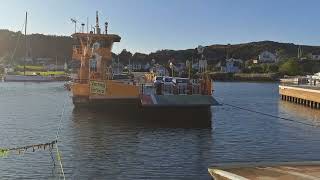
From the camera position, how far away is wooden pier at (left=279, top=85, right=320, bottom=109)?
210 ft

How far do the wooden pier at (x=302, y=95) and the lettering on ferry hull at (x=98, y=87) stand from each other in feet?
87.9

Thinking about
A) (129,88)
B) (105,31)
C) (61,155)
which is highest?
(105,31)

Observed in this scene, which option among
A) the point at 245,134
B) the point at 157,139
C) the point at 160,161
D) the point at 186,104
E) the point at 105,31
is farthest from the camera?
the point at 105,31

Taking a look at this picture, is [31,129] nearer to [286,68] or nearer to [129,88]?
[129,88]

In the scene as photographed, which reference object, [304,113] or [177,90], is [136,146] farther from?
[304,113]

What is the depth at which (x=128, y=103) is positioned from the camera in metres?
50.1

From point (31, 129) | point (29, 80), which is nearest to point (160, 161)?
point (31, 129)

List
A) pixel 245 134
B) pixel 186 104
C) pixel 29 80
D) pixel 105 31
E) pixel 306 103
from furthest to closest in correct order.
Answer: pixel 29 80
pixel 306 103
pixel 105 31
pixel 186 104
pixel 245 134

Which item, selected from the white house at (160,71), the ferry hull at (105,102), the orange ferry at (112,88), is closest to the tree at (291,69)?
the white house at (160,71)

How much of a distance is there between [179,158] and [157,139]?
7408mm

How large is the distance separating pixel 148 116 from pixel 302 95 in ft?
93.9

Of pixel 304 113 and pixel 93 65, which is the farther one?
pixel 304 113

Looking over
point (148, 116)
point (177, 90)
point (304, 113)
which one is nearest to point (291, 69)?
point (304, 113)

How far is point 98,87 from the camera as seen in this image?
167ft
